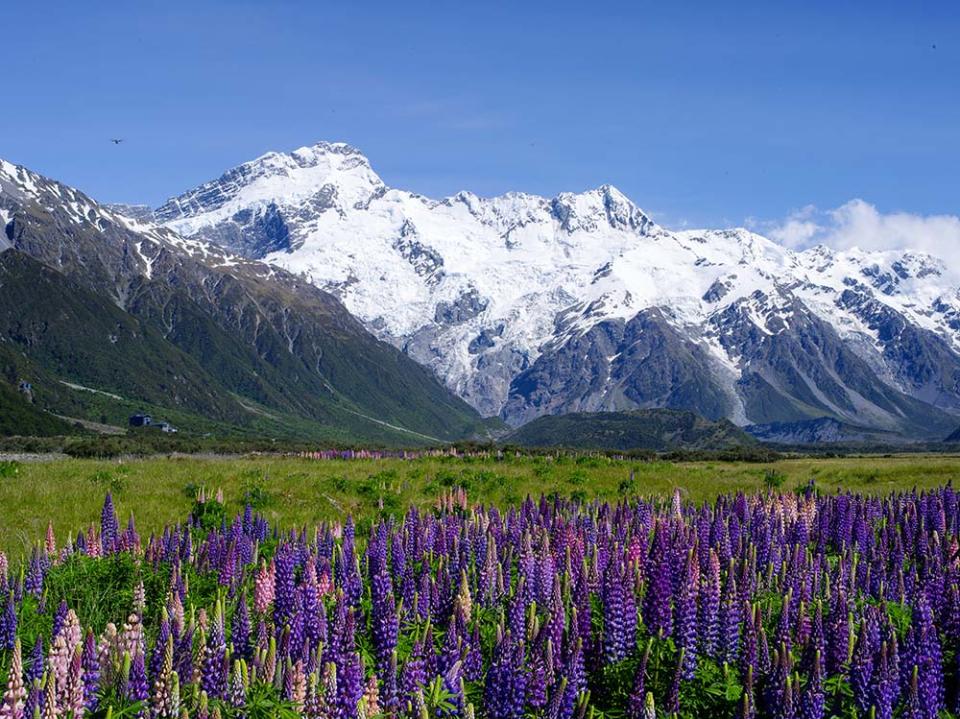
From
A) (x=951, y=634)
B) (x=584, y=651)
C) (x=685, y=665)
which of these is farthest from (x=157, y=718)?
(x=951, y=634)

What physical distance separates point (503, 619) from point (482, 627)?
1.04 metres

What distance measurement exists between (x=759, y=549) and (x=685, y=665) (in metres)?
7.02

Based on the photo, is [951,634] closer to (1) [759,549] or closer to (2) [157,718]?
(1) [759,549]

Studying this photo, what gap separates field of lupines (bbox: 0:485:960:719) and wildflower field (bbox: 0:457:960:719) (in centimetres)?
4

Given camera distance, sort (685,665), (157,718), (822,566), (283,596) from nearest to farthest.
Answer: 1. (157,718)
2. (685,665)
3. (283,596)
4. (822,566)

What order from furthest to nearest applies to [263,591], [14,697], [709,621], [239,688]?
[263,591] < [709,621] < [239,688] < [14,697]

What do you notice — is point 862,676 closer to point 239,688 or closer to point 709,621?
point 709,621

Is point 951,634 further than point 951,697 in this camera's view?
Yes

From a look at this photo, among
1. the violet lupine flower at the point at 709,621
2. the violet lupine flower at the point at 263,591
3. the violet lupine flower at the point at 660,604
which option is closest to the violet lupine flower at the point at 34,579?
the violet lupine flower at the point at 263,591

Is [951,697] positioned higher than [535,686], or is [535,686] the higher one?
[535,686]

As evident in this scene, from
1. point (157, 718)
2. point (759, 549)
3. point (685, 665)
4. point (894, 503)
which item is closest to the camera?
point (157, 718)

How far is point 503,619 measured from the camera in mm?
10336

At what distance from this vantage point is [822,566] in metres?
15.2

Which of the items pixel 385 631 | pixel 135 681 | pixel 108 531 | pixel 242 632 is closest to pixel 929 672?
pixel 385 631
